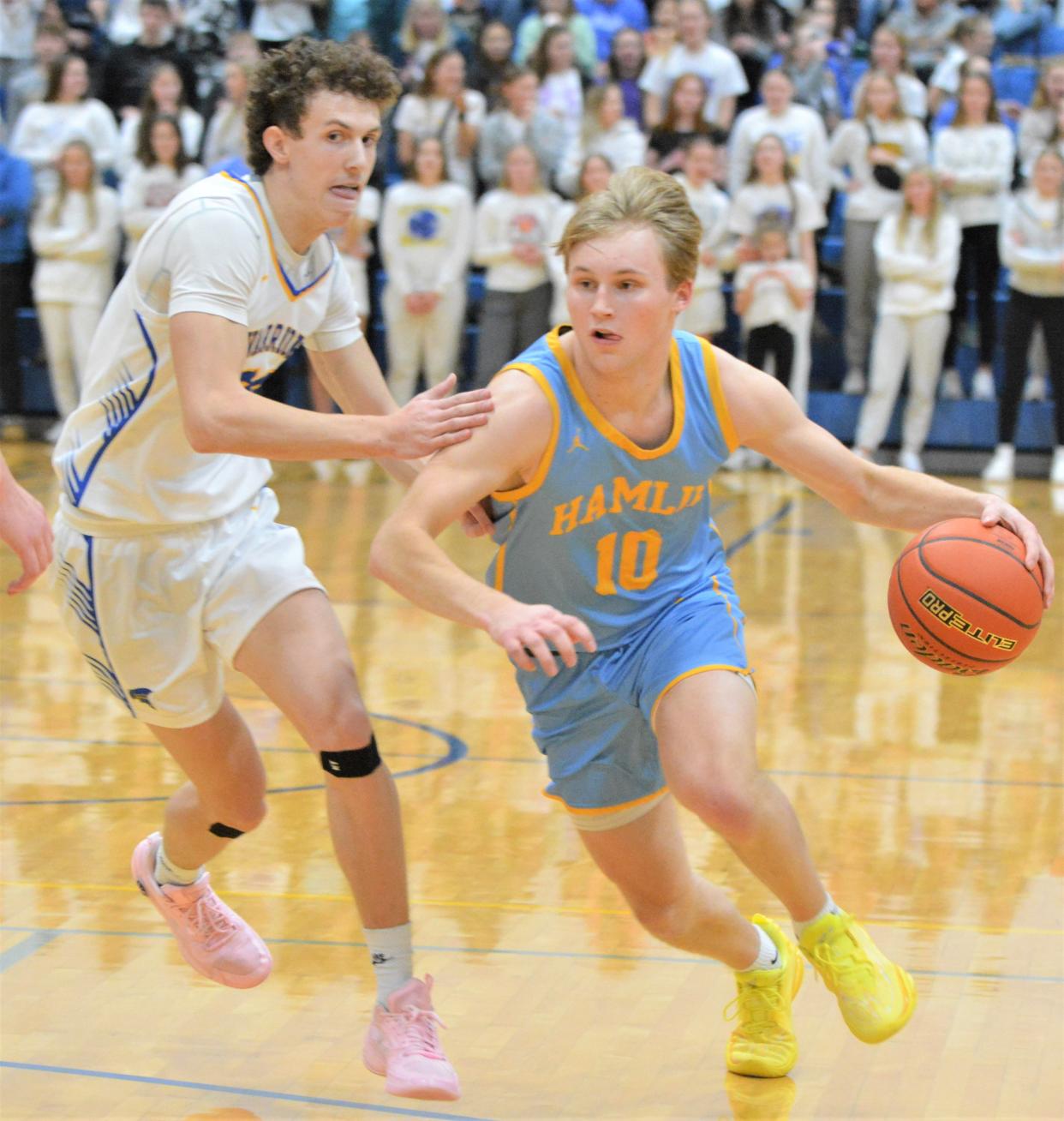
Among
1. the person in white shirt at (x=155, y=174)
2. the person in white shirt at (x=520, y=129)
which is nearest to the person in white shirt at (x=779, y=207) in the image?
the person in white shirt at (x=520, y=129)

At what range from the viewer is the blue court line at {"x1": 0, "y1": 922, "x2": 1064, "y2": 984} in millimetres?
4102

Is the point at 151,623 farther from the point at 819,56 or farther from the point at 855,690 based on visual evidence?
the point at 819,56

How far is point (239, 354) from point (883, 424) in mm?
8748

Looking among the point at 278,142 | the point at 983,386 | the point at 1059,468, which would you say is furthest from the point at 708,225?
the point at 278,142

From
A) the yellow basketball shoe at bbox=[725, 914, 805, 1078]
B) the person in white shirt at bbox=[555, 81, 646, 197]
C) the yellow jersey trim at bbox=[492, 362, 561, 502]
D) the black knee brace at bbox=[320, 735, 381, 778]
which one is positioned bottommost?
the yellow basketball shoe at bbox=[725, 914, 805, 1078]

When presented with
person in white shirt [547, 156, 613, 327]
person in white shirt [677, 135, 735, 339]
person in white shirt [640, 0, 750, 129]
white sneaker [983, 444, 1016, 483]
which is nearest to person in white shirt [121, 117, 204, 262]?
person in white shirt [547, 156, 613, 327]

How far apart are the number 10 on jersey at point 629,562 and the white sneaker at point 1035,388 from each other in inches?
356

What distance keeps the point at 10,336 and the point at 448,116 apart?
354 centimetres

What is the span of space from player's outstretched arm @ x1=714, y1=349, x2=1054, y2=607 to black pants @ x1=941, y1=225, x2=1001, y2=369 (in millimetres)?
8328

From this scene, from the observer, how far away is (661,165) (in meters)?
11.5

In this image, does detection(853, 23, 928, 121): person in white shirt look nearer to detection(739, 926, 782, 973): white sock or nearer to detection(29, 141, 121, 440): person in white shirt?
detection(29, 141, 121, 440): person in white shirt

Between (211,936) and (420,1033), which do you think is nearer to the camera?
(420,1033)

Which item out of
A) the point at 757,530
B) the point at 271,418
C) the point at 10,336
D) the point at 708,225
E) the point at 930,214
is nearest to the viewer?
the point at 271,418

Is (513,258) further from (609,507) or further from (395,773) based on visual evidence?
(609,507)
